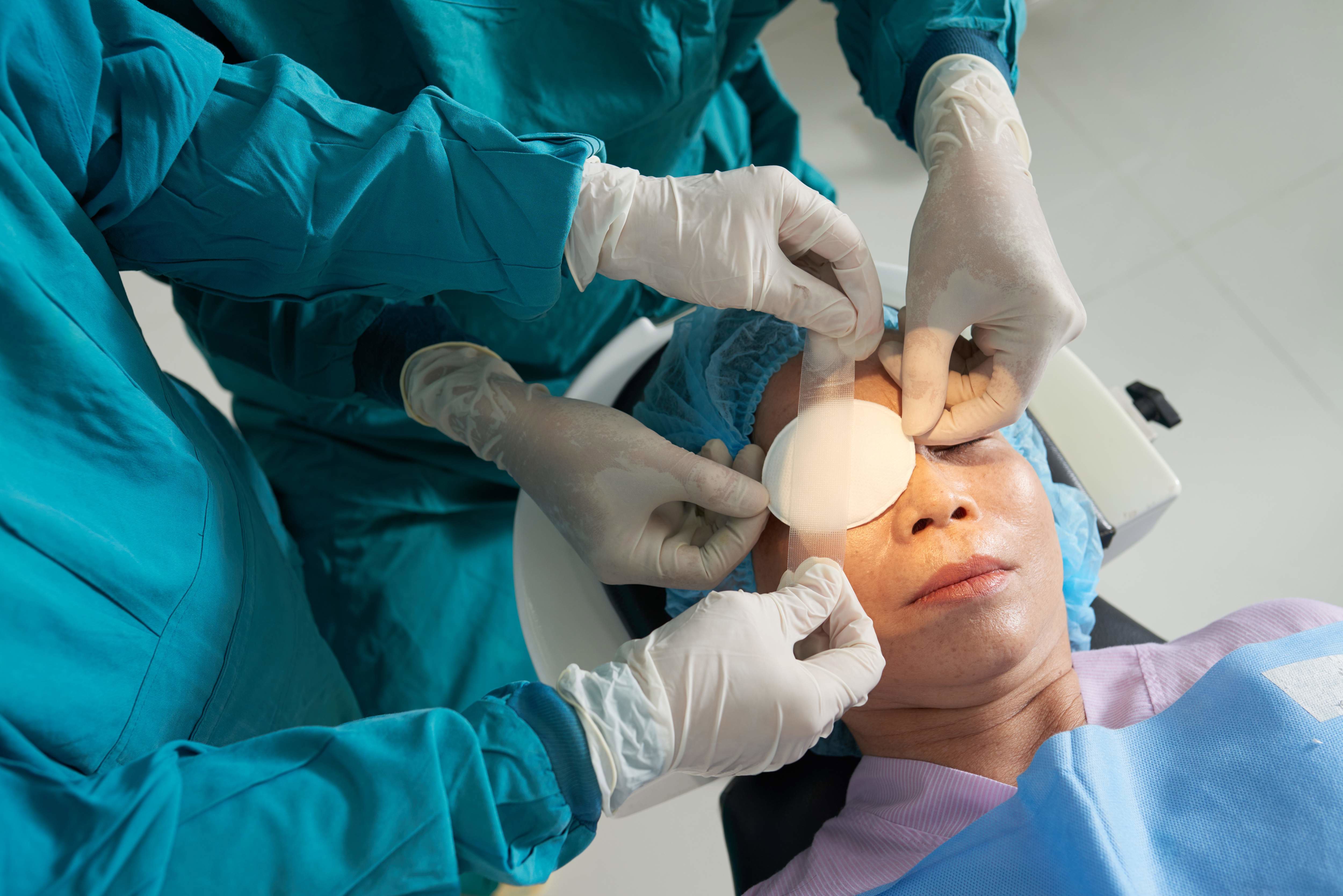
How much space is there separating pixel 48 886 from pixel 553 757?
44 cm

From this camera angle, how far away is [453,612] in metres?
1.62

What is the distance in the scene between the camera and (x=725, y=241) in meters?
1.13

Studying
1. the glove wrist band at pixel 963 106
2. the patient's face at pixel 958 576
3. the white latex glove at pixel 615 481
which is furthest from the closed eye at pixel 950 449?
the glove wrist band at pixel 963 106

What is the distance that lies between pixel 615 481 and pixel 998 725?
0.68 m

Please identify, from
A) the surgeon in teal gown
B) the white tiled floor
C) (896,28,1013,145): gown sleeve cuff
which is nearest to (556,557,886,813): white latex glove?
the surgeon in teal gown

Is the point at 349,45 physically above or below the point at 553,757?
above

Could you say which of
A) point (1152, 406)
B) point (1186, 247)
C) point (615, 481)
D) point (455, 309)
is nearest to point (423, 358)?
point (455, 309)

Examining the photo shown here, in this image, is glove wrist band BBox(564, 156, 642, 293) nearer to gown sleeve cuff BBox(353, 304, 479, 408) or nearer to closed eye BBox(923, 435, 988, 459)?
gown sleeve cuff BBox(353, 304, 479, 408)

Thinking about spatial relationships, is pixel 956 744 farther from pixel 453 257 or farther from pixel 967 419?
pixel 453 257

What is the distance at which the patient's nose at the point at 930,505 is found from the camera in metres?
1.12

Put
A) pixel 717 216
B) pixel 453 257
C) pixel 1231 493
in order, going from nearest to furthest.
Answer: pixel 453 257 < pixel 717 216 < pixel 1231 493

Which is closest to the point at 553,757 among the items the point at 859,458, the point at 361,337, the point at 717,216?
the point at 859,458

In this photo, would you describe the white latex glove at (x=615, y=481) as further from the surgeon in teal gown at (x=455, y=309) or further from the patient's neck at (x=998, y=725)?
the patient's neck at (x=998, y=725)

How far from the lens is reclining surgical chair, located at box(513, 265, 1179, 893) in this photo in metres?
1.34
